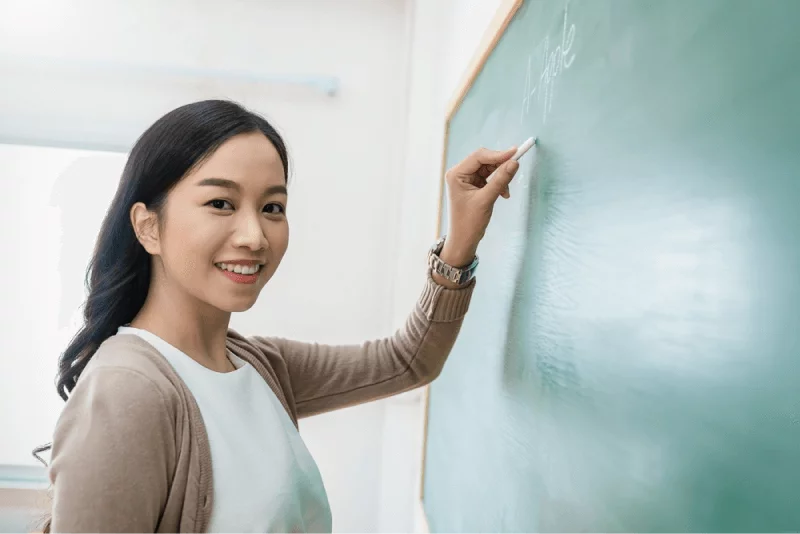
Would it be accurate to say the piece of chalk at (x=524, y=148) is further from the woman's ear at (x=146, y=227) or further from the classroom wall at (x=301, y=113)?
the classroom wall at (x=301, y=113)

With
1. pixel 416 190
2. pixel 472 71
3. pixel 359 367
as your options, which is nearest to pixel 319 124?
pixel 416 190

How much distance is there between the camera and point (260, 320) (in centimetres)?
180

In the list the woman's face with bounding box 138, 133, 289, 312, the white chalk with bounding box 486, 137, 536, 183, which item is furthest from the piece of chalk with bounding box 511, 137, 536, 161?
the woman's face with bounding box 138, 133, 289, 312

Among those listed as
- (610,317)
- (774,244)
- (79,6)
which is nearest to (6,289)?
(79,6)

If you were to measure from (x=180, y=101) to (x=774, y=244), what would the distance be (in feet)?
5.89

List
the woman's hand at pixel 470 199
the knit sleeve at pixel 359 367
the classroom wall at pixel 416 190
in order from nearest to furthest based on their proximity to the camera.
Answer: the woman's hand at pixel 470 199, the knit sleeve at pixel 359 367, the classroom wall at pixel 416 190

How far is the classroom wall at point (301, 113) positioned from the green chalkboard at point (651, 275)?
3.63 ft

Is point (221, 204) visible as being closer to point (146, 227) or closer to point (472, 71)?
point (146, 227)

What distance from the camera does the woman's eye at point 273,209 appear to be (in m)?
0.67

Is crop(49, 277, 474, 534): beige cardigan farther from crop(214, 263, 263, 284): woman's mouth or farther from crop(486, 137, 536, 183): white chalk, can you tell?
crop(486, 137, 536, 183): white chalk

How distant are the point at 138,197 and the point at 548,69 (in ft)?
1.54

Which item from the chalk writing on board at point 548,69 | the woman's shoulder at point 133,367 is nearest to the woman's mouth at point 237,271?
the woman's shoulder at point 133,367

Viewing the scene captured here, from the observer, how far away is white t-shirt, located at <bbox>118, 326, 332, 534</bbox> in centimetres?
57

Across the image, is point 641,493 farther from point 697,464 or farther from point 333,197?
point 333,197
